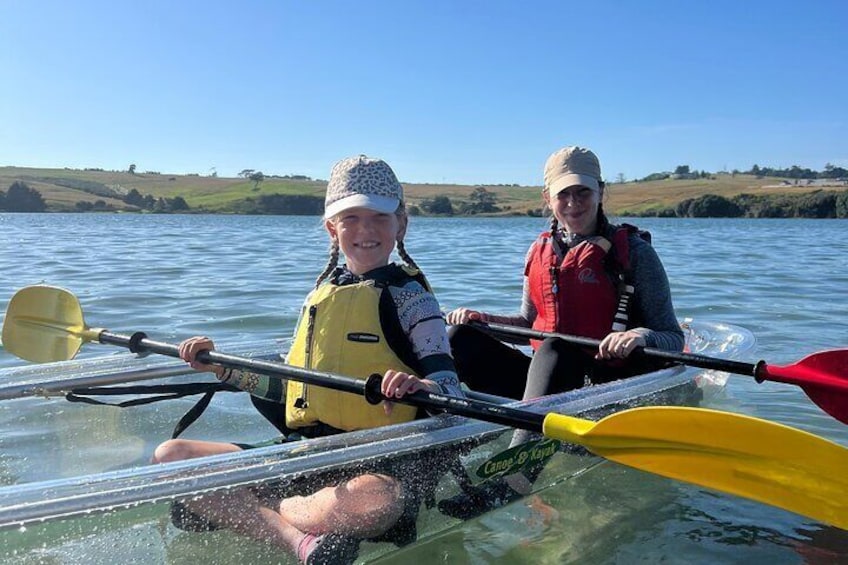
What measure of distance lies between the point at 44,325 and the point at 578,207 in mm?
2917

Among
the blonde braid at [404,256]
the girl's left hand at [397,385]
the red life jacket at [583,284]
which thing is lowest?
the girl's left hand at [397,385]

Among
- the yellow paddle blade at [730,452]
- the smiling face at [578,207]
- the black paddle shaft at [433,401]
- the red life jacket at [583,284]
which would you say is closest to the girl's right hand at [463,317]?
the red life jacket at [583,284]

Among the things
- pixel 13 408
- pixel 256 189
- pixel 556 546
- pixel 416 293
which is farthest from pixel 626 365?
pixel 256 189

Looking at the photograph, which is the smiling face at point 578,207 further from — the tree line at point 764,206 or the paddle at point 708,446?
the tree line at point 764,206

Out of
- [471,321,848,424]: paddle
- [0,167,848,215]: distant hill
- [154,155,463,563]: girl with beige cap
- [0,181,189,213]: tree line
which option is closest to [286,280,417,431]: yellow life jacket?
[154,155,463,563]: girl with beige cap

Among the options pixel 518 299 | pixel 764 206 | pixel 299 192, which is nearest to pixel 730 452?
pixel 518 299

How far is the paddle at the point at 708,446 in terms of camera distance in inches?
92.7

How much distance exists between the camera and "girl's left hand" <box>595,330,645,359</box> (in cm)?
331

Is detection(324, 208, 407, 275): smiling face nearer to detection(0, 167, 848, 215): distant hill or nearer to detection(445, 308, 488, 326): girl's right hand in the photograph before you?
detection(445, 308, 488, 326): girl's right hand

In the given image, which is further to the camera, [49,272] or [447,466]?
[49,272]

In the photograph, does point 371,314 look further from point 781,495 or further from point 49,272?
point 49,272

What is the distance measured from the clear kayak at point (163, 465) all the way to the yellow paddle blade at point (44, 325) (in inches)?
10.8

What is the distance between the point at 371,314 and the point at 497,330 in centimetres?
152

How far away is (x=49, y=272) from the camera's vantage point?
37.4ft
